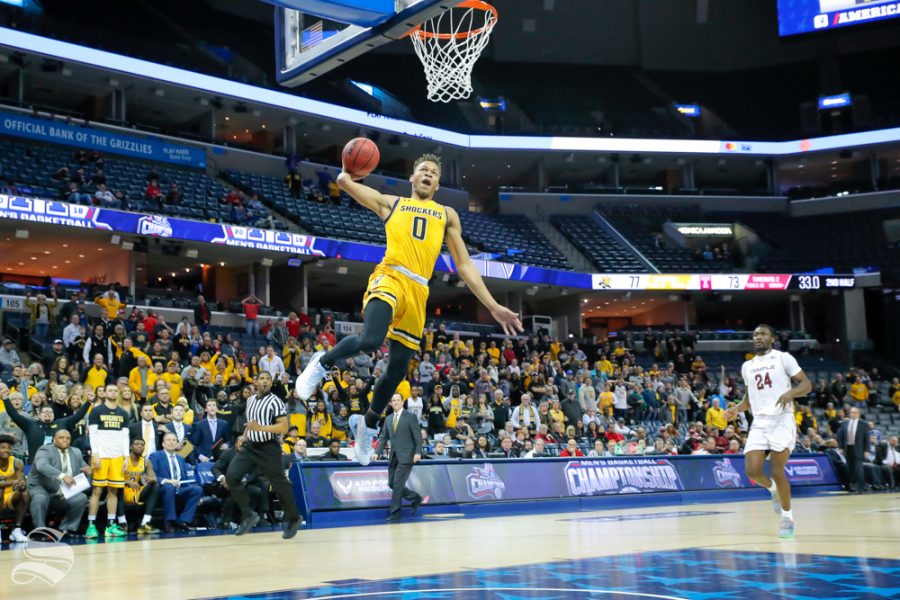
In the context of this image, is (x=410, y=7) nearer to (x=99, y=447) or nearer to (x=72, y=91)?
(x=99, y=447)

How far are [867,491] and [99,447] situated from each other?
1604 centimetres

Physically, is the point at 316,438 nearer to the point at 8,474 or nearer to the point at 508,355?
the point at 8,474

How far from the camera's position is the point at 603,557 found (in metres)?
7.51

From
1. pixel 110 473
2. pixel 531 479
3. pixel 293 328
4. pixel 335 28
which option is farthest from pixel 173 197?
pixel 335 28

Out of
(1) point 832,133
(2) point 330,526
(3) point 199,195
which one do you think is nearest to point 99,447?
(2) point 330,526

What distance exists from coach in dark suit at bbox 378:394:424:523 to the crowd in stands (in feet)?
2.71

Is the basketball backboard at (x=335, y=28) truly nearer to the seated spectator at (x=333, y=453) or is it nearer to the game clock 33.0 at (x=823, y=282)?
the seated spectator at (x=333, y=453)

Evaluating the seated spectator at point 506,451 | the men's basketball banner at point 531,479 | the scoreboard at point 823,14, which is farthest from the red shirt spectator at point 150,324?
the scoreboard at point 823,14

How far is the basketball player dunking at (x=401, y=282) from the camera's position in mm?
6531

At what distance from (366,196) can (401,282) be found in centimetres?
71

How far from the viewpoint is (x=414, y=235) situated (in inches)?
270

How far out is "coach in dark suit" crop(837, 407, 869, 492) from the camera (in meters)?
19.4

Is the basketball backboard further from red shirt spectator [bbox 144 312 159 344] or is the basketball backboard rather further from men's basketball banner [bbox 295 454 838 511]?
red shirt spectator [bbox 144 312 159 344]

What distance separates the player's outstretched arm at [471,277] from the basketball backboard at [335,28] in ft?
5.77
